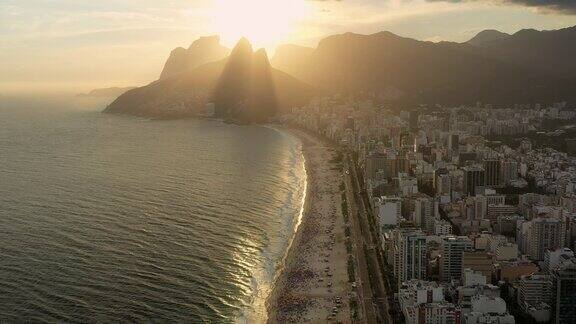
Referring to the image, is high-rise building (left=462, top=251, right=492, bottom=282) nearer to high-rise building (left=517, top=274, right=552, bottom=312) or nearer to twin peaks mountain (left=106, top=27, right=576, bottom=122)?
high-rise building (left=517, top=274, right=552, bottom=312)

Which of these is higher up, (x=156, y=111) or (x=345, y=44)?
(x=345, y=44)

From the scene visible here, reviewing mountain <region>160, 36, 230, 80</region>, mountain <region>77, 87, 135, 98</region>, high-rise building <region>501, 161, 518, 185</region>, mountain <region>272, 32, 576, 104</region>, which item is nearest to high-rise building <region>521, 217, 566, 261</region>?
high-rise building <region>501, 161, 518, 185</region>

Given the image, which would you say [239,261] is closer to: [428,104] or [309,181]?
[309,181]

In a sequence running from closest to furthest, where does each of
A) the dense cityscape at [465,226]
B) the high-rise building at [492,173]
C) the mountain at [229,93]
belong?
the dense cityscape at [465,226]
the high-rise building at [492,173]
the mountain at [229,93]

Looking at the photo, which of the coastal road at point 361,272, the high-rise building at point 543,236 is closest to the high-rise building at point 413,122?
the coastal road at point 361,272

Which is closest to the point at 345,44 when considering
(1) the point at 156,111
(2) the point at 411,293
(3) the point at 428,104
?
(3) the point at 428,104

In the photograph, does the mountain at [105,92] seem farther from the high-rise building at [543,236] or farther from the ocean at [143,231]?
the high-rise building at [543,236]

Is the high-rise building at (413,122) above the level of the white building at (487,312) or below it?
above
